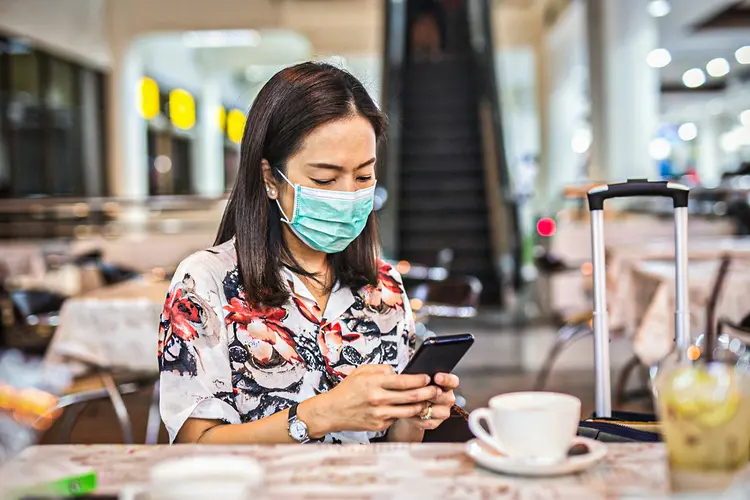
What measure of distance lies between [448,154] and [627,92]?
9.41ft

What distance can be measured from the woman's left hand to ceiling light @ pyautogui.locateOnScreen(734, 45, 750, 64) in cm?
1695

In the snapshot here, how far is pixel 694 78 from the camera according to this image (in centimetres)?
2061

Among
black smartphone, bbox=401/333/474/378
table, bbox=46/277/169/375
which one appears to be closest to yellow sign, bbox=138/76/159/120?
table, bbox=46/277/169/375

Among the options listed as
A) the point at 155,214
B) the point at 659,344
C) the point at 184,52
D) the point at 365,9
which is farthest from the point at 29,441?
the point at 184,52

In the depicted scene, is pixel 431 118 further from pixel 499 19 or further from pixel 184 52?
pixel 184 52

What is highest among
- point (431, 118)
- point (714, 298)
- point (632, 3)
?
point (632, 3)

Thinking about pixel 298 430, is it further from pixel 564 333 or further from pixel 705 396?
pixel 564 333

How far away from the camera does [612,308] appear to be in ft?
16.9

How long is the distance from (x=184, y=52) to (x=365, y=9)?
4.36m

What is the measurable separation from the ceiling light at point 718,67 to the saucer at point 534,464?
61.4 feet

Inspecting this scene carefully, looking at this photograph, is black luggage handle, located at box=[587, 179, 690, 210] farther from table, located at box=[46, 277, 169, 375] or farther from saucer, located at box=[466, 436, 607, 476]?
table, located at box=[46, 277, 169, 375]

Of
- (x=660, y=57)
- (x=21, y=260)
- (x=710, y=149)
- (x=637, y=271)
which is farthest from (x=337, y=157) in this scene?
(x=710, y=149)

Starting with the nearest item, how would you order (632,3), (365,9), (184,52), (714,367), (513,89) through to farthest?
(714,367)
(632,3)
(365,9)
(184,52)
(513,89)

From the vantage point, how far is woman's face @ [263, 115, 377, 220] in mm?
1680
